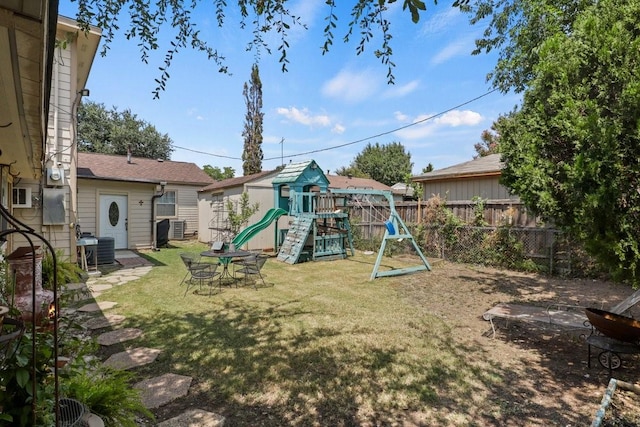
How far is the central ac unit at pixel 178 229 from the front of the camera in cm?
1694

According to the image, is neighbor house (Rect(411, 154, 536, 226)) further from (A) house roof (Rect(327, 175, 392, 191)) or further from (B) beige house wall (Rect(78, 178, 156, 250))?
(B) beige house wall (Rect(78, 178, 156, 250))

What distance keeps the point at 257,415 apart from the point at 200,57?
123 inches

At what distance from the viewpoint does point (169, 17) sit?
2781mm

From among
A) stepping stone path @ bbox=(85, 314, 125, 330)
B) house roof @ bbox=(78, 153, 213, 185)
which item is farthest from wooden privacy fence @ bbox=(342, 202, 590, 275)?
house roof @ bbox=(78, 153, 213, 185)

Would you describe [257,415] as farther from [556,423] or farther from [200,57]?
[200,57]

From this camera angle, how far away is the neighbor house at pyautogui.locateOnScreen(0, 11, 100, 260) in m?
1.34

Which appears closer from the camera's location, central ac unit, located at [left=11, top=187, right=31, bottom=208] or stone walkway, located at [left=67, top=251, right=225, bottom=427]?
stone walkway, located at [left=67, top=251, right=225, bottom=427]

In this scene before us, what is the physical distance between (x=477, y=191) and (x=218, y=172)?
3944 centimetres

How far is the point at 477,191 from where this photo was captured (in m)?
12.4

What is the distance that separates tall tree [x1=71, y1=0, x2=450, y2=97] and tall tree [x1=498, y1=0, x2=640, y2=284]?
A: 239cm

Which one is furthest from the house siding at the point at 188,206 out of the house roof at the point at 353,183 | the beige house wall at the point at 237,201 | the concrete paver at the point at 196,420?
the concrete paver at the point at 196,420

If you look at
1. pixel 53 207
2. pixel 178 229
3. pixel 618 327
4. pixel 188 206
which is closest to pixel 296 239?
pixel 53 207

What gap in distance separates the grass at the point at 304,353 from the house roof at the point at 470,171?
6569mm

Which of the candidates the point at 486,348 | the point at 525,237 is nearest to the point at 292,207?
the point at 525,237
